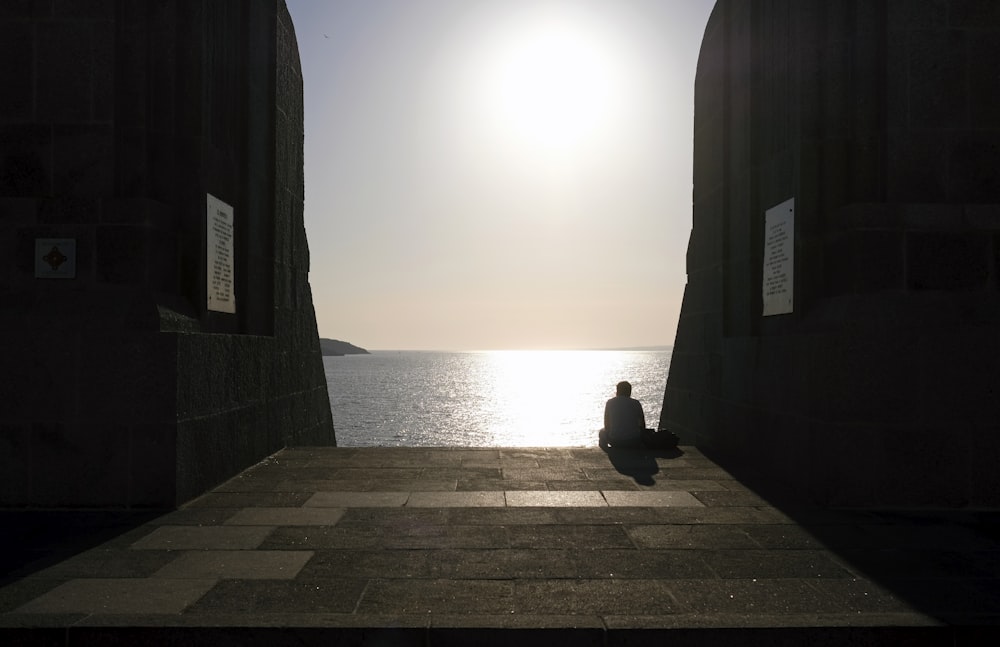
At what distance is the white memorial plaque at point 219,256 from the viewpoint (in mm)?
8727

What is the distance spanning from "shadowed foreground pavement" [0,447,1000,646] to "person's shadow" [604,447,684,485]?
2.08 ft

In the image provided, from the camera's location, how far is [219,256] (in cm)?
911

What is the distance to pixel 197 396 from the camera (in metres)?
7.85

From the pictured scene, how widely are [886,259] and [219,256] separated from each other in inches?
285

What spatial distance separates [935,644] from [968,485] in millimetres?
3739

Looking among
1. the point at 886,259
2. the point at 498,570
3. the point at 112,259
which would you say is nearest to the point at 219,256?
the point at 112,259

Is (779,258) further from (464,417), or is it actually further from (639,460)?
(464,417)

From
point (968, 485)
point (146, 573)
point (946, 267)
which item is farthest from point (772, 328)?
point (146, 573)

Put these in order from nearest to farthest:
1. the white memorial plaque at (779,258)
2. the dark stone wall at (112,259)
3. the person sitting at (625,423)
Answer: the dark stone wall at (112,259)
the white memorial plaque at (779,258)
the person sitting at (625,423)

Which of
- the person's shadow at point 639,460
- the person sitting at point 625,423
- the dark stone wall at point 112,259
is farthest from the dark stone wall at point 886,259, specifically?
the dark stone wall at point 112,259

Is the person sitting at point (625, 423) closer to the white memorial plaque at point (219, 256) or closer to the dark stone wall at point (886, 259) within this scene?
the dark stone wall at point (886, 259)

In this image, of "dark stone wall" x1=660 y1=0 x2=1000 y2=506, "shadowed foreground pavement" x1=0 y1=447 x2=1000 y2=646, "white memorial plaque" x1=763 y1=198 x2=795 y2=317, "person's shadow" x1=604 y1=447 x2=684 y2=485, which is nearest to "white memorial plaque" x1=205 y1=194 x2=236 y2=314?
"shadowed foreground pavement" x1=0 y1=447 x2=1000 y2=646

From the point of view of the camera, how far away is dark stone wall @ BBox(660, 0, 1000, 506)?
7.41 m

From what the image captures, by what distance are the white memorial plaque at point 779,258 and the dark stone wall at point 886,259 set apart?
169 millimetres
